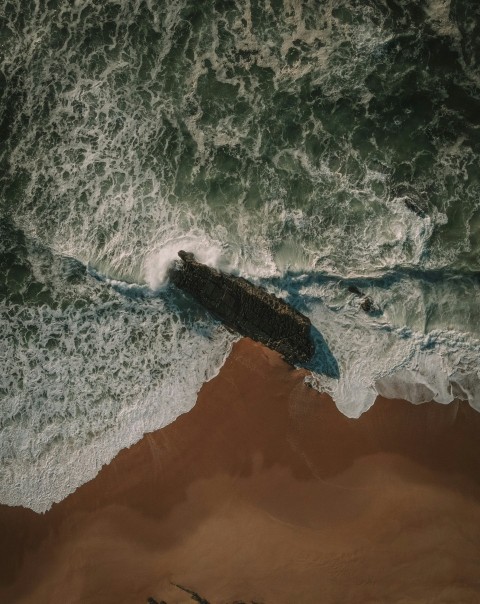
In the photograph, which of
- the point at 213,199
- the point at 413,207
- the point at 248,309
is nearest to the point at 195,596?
the point at 248,309

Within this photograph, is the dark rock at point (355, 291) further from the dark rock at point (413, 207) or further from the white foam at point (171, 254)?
the white foam at point (171, 254)

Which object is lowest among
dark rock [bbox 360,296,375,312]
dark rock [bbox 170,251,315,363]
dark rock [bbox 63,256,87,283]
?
dark rock [bbox 63,256,87,283]

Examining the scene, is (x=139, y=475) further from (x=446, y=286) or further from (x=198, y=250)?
(x=446, y=286)

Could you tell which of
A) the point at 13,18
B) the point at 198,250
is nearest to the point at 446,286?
the point at 198,250

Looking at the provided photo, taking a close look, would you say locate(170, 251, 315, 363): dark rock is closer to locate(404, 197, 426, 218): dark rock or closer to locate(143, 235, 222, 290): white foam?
locate(143, 235, 222, 290): white foam

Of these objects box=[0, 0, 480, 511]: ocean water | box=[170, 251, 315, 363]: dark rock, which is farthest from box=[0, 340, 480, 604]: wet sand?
box=[0, 0, 480, 511]: ocean water

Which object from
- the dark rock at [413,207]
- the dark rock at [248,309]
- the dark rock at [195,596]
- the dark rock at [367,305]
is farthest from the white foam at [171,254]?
the dark rock at [195,596]
